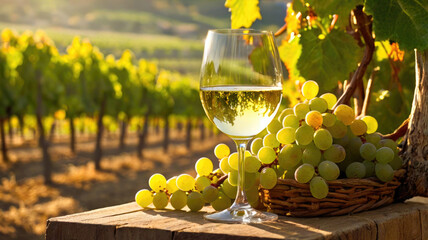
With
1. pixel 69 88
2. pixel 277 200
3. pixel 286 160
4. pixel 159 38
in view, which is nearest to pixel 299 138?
pixel 286 160

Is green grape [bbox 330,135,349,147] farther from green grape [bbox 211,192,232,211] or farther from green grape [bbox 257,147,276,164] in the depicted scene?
green grape [bbox 211,192,232,211]

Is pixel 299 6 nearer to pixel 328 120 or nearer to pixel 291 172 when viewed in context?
pixel 328 120

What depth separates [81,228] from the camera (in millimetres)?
1343

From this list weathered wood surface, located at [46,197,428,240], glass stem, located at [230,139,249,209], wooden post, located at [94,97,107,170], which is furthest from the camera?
wooden post, located at [94,97,107,170]

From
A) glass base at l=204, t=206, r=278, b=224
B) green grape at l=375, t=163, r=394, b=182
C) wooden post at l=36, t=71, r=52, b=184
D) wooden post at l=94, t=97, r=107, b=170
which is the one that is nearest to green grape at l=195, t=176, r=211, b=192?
glass base at l=204, t=206, r=278, b=224

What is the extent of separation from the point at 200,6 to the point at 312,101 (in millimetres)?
126384

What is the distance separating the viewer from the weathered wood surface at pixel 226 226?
122 cm

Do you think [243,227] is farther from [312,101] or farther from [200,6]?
[200,6]

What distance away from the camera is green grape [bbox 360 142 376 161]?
4.94ft

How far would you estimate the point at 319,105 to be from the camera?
1.52 metres

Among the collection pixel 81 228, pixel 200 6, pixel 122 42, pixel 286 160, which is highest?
pixel 200 6

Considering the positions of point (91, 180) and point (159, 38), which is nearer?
point (91, 180)

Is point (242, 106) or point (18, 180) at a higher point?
point (242, 106)

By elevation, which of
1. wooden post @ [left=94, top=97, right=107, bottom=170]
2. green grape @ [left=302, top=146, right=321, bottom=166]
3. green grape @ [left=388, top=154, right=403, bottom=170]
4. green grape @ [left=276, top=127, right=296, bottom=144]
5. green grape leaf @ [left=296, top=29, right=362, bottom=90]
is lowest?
wooden post @ [left=94, top=97, right=107, bottom=170]
